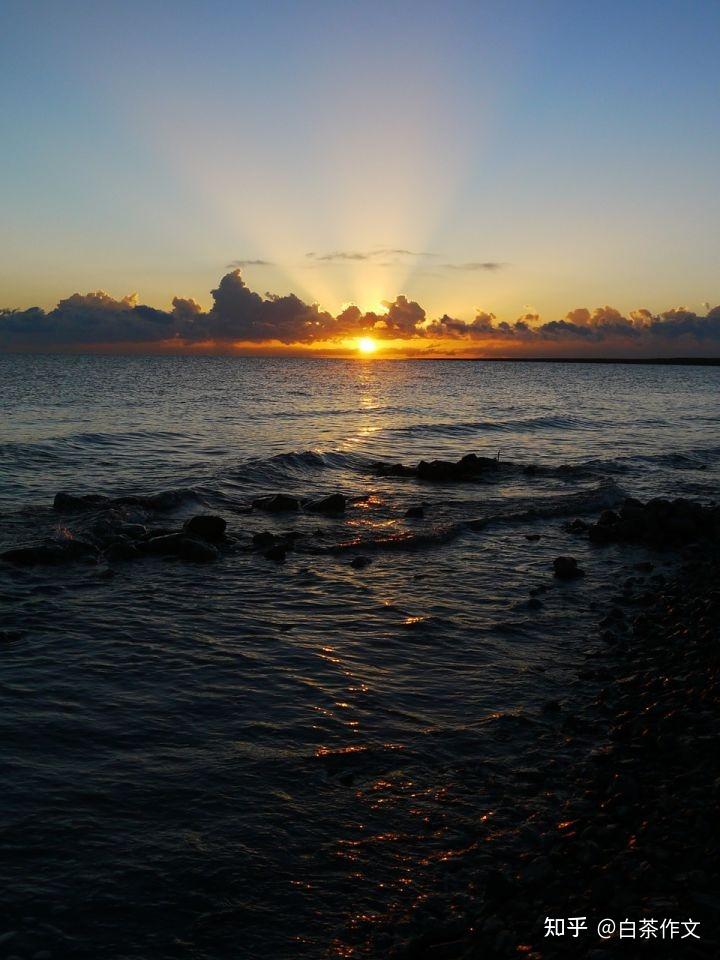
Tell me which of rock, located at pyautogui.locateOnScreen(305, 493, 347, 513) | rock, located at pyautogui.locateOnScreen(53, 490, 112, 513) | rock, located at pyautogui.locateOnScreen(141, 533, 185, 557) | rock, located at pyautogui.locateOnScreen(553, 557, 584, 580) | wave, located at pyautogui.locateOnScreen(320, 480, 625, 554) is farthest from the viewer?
rock, located at pyautogui.locateOnScreen(305, 493, 347, 513)

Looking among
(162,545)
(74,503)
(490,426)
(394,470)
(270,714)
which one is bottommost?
(270,714)

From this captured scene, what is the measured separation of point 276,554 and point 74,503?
29.1 feet

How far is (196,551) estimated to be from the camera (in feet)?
59.4

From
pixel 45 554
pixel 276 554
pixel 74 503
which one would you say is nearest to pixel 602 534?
pixel 276 554

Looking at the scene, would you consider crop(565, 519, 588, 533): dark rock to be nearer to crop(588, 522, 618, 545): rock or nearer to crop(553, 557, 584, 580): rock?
crop(588, 522, 618, 545): rock

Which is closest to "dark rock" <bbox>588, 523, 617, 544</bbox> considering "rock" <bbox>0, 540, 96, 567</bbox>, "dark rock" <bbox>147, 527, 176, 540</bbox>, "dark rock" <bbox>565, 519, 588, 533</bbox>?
"dark rock" <bbox>565, 519, 588, 533</bbox>

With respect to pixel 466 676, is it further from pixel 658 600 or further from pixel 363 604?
pixel 658 600

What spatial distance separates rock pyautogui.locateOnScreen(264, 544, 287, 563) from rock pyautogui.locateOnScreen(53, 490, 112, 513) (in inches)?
322

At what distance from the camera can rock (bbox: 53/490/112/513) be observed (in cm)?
2306

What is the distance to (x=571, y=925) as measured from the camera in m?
5.70

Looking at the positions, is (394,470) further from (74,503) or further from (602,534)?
(74,503)

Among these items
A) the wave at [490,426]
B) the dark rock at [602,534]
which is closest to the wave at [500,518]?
the dark rock at [602,534]

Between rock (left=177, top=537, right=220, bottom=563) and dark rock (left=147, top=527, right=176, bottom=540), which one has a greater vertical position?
dark rock (left=147, top=527, right=176, bottom=540)

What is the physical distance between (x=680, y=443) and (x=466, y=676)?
42.5 metres
